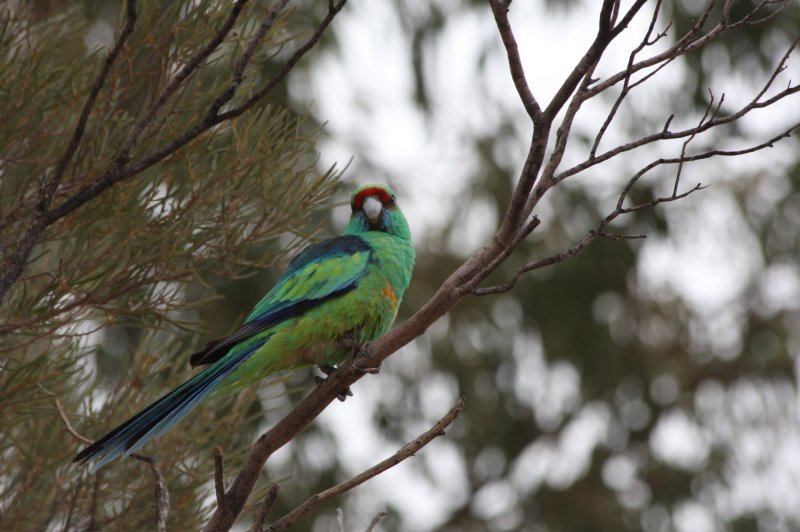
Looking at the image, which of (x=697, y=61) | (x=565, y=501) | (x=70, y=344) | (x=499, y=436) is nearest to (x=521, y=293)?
(x=499, y=436)

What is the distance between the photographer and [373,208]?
4.17 meters

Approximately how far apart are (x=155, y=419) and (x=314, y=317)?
2.78 feet

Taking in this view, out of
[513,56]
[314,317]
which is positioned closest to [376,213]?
[314,317]

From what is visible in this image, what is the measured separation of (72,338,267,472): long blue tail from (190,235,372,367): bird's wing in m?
0.13

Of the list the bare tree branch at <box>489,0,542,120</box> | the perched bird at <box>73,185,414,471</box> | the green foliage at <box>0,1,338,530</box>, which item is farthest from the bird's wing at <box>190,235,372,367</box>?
the bare tree branch at <box>489,0,542,120</box>

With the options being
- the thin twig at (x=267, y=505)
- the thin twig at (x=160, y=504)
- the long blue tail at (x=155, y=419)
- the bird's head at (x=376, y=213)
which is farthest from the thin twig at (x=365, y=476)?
the bird's head at (x=376, y=213)

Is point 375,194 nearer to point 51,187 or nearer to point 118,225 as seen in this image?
point 118,225

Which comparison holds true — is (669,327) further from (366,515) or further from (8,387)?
(8,387)

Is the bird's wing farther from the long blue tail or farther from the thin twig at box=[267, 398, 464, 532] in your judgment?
the thin twig at box=[267, 398, 464, 532]

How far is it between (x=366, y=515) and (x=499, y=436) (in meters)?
1.26

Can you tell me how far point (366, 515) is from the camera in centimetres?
710

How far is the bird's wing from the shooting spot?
11.1ft

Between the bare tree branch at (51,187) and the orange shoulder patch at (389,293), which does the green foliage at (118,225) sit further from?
the orange shoulder patch at (389,293)

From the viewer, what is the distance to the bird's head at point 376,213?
4156mm
